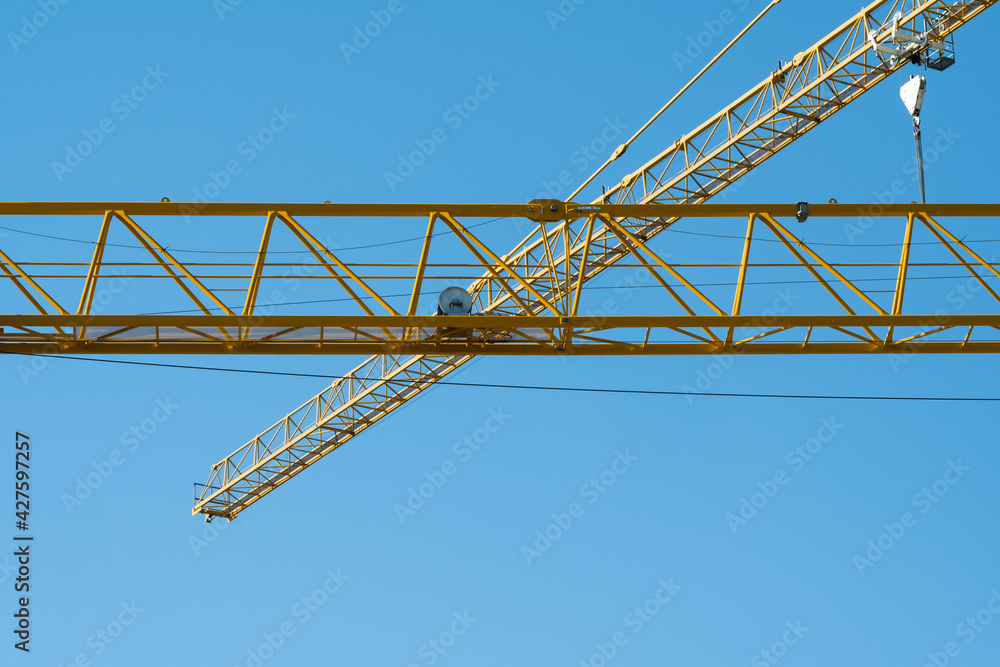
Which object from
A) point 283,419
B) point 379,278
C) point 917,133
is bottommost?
point 379,278

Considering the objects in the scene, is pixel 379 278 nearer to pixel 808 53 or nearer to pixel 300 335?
pixel 300 335

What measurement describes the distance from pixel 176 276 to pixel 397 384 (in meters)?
19.5

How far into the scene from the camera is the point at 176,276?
63.7 feet

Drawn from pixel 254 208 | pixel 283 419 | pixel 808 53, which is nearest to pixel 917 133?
pixel 808 53

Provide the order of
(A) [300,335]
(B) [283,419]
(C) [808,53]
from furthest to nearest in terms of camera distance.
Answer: (B) [283,419] → (C) [808,53] → (A) [300,335]

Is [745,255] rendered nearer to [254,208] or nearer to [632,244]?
[632,244]

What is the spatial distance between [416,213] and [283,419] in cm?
2372

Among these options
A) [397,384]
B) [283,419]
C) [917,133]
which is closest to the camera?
[917,133]

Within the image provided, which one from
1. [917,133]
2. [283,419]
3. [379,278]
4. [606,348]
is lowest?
[606,348]

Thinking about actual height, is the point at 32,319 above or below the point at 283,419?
below

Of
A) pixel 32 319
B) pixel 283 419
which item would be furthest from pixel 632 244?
pixel 283 419

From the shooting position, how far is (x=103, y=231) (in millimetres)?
18938

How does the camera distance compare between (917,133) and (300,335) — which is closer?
(300,335)

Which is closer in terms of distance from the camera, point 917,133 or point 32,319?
point 32,319
